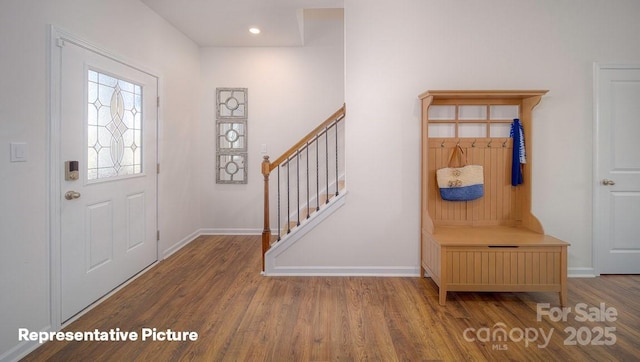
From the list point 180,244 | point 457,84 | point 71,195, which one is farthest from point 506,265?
point 180,244

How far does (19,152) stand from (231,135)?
3.03 meters

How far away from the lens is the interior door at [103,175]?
96.6 inches

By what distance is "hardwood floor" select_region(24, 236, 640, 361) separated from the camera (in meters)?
2.06

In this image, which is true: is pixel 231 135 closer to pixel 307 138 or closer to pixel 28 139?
pixel 307 138

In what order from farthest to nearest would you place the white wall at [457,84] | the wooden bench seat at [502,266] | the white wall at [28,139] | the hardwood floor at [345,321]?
the white wall at [457,84] → the wooden bench seat at [502,266] → the hardwood floor at [345,321] → the white wall at [28,139]

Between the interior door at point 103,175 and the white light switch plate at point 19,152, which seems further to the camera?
the interior door at point 103,175

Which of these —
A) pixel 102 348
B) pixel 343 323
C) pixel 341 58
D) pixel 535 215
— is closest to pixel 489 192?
pixel 535 215

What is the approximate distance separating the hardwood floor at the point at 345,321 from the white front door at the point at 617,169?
0.29m

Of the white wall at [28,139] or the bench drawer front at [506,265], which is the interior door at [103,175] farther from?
the bench drawer front at [506,265]

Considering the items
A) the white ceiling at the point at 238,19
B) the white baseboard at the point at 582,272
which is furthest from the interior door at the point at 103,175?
the white baseboard at the point at 582,272

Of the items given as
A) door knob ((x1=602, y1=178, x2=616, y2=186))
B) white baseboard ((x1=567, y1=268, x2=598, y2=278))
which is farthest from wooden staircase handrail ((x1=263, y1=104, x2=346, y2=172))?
white baseboard ((x1=567, y1=268, x2=598, y2=278))

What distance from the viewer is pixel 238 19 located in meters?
3.89

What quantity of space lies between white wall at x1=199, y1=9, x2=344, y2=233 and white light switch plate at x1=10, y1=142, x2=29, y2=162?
9.62 feet

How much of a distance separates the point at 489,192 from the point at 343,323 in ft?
6.24
